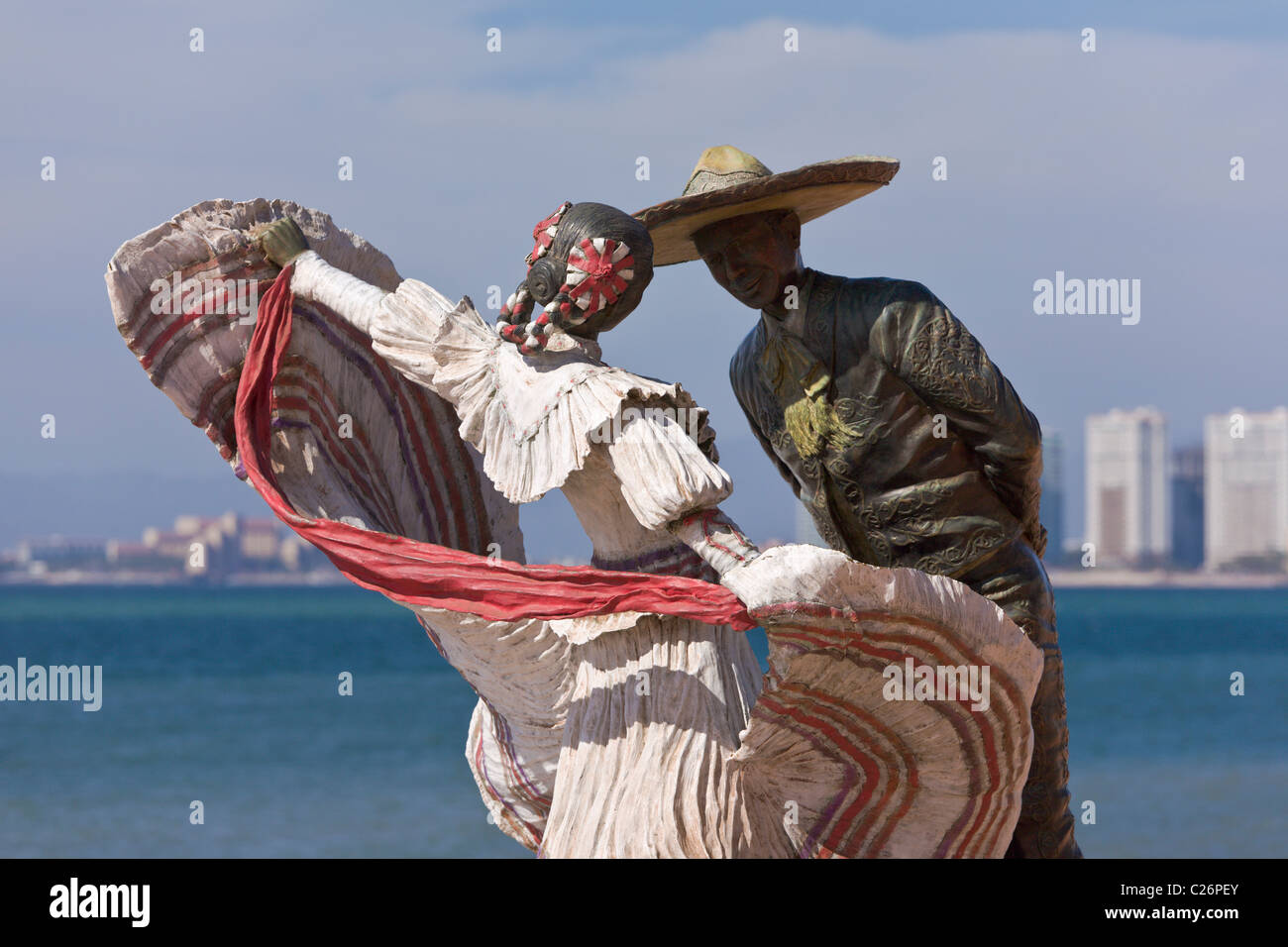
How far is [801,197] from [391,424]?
1382mm

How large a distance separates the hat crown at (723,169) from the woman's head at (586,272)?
69cm

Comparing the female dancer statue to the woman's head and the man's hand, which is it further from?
the man's hand

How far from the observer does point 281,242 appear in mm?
5133

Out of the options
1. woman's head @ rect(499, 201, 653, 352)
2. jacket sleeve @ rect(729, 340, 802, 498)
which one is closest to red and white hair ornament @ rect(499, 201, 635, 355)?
woman's head @ rect(499, 201, 653, 352)

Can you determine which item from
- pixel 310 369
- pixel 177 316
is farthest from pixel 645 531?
pixel 177 316

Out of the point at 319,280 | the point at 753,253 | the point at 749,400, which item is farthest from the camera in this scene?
the point at 749,400

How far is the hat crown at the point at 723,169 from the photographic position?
5.00 meters

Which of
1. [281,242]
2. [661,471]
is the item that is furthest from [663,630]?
[281,242]

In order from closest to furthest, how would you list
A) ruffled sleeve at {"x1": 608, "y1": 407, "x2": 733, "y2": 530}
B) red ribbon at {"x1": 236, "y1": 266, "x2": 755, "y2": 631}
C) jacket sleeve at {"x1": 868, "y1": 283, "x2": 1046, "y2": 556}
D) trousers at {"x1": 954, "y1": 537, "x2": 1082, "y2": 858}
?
ruffled sleeve at {"x1": 608, "y1": 407, "x2": 733, "y2": 530} → red ribbon at {"x1": 236, "y1": 266, "x2": 755, "y2": 631} → jacket sleeve at {"x1": 868, "y1": 283, "x2": 1046, "y2": 556} → trousers at {"x1": 954, "y1": 537, "x2": 1082, "y2": 858}

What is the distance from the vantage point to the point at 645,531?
4316mm

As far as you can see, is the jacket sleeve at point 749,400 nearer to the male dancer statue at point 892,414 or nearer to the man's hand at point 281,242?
the male dancer statue at point 892,414

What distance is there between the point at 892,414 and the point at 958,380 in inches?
9.0

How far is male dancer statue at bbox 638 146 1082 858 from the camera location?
Answer: 5.06 meters

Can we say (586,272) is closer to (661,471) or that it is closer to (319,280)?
(661,471)
